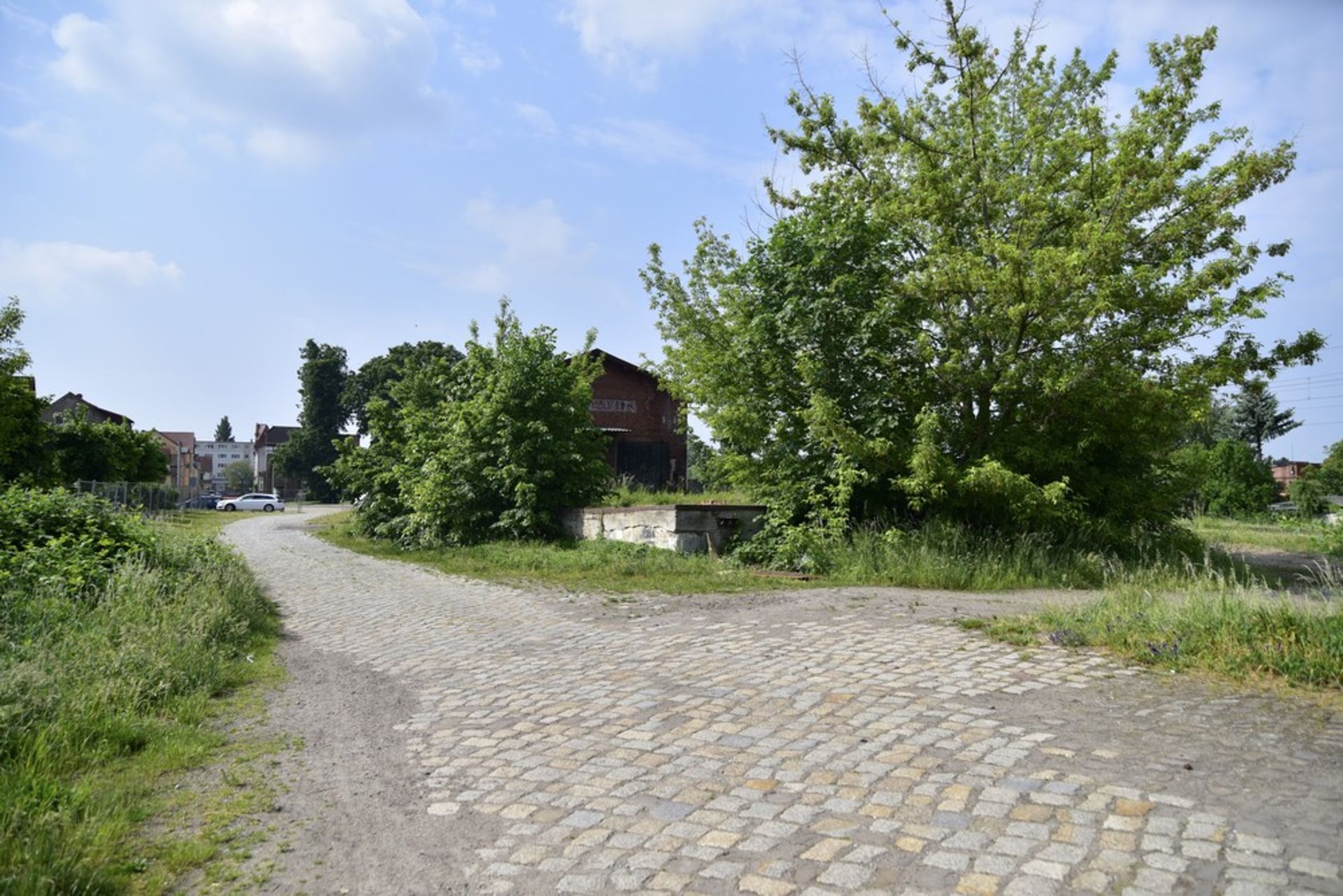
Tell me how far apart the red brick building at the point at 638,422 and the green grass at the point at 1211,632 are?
26.9 m

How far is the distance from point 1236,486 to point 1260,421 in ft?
121

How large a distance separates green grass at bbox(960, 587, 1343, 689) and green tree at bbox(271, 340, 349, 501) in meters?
80.1

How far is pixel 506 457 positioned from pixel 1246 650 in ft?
48.1

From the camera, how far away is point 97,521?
10758 millimetres

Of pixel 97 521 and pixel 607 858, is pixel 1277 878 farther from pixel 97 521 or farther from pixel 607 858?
pixel 97 521

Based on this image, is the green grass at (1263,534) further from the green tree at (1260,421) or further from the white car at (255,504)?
the white car at (255,504)

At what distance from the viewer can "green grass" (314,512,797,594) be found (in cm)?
1191

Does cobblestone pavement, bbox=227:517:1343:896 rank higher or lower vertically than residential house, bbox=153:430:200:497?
lower

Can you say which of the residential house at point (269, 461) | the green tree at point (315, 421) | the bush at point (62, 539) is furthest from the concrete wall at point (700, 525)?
the residential house at point (269, 461)

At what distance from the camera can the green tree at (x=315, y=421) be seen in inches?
3216

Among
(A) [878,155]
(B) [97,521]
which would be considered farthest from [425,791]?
(A) [878,155]

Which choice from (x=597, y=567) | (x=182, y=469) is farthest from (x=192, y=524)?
(x=182, y=469)

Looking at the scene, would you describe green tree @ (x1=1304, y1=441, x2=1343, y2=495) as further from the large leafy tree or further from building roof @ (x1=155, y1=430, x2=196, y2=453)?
building roof @ (x1=155, y1=430, x2=196, y2=453)

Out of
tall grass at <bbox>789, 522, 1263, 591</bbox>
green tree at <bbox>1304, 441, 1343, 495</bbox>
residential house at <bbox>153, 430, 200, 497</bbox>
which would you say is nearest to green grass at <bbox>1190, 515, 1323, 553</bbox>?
tall grass at <bbox>789, 522, 1263, 591</bbox>
